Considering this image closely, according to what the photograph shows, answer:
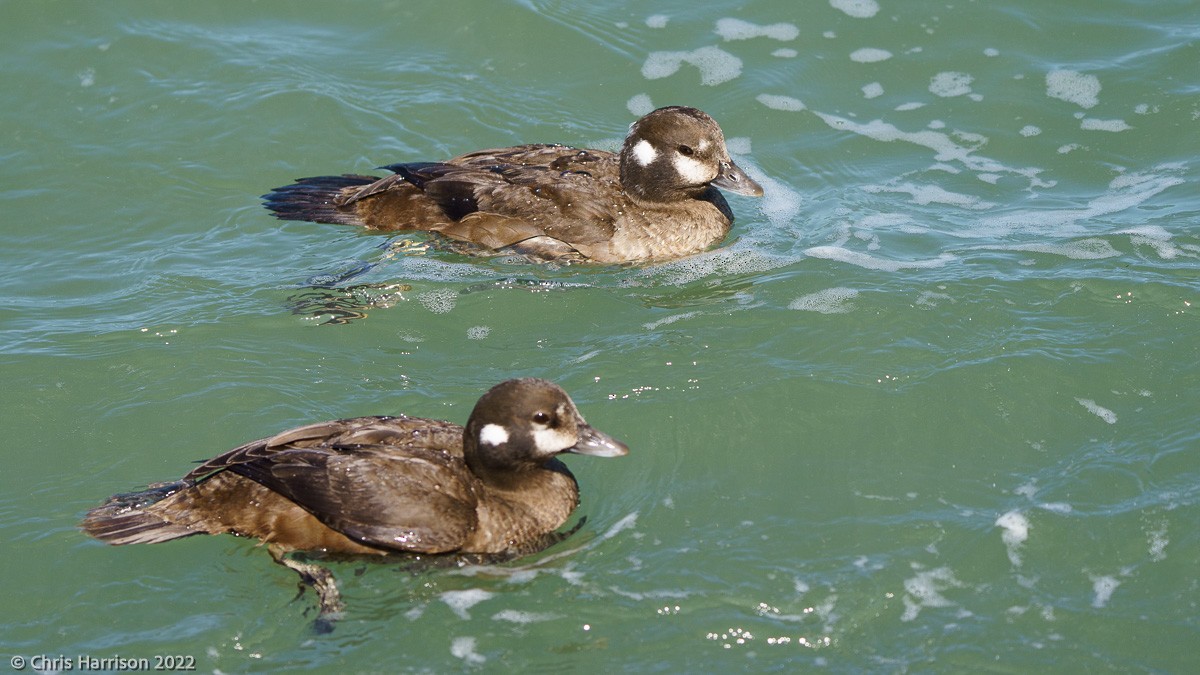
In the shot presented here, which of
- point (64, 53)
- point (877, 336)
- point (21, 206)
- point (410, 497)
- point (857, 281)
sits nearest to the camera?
point (410, 497)

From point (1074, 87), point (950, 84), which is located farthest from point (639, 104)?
point (1074, 87)

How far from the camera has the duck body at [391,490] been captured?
651 cm

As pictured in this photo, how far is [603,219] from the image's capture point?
31.6 ft

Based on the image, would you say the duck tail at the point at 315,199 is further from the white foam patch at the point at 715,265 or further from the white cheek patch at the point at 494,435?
the white cheek patch at the point at 494,435

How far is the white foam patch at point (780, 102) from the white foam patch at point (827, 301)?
302 centimetres

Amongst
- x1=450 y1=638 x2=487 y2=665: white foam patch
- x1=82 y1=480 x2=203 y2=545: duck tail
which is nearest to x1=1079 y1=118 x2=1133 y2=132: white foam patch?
x1=450 y1=638 x2=487 y2=665: white foam patch

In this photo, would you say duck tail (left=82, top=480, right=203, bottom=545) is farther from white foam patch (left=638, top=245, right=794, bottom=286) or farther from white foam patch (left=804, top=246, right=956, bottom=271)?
white foam patch (left=804, top=246, right=956, bottom=271)

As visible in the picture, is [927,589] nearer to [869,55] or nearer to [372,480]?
[372,480]

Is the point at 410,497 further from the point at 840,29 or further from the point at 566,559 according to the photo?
the point at 840,29

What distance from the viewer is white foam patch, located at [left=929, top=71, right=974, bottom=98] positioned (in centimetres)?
1156

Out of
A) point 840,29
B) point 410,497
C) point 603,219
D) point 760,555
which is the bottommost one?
point 760,555

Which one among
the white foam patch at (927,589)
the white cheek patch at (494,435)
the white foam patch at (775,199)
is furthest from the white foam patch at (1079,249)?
the white cheek patch at (494,435)

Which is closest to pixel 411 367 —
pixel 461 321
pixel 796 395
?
pixel 461 321

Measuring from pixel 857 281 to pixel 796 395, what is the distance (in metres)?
1.55
